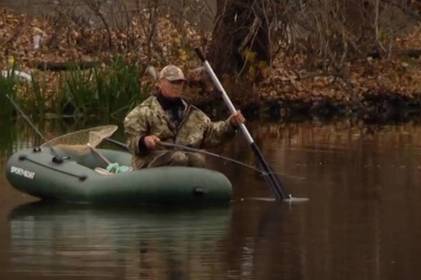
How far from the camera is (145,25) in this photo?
3222 cm

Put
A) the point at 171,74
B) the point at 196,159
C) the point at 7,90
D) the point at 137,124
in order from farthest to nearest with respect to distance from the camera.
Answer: the point at 7,90
the point at 196,159
the point at 137,124
the point at 171,74

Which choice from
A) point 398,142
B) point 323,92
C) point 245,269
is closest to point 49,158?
point 245,269

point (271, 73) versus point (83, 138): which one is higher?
point (271, 73)

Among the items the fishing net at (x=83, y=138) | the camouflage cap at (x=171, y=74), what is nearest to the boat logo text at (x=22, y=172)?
the fishing net at (x=83, y=138)

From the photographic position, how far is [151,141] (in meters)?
16.0

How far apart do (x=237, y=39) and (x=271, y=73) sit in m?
1.25

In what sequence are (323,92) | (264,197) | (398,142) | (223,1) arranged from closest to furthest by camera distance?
1. (264,197)
2. (398,142)
3. (223,1)
4. (323,92)

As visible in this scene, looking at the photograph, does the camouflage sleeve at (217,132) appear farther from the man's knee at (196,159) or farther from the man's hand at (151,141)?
the man's hand at (151,141)

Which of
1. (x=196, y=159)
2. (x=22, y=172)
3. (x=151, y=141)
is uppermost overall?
(x=151, y=141)

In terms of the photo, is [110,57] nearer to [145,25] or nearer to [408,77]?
[145,25]

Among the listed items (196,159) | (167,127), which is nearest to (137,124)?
(167,127)

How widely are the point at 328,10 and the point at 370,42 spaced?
4321 millimetres

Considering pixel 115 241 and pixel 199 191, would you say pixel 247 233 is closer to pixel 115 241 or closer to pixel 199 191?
pixel 115 241

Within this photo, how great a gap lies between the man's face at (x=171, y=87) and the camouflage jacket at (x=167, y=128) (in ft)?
0.54
